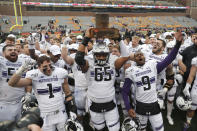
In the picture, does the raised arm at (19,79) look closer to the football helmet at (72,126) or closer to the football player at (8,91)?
the football player at (8,91)

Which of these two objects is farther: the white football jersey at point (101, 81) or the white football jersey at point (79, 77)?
the white football jersey at point (79, 77)

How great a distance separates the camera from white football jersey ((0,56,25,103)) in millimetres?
3127

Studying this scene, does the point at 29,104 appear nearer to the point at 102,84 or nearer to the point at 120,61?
the point at 102,84

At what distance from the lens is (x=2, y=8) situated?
35938mm

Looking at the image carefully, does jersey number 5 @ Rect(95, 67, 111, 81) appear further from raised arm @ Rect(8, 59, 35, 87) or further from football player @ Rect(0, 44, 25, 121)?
football player @ Rect(0, 44, 25, 121)

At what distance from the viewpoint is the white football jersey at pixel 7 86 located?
3127 mm

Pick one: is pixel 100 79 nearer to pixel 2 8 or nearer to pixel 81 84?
pixel 81 84

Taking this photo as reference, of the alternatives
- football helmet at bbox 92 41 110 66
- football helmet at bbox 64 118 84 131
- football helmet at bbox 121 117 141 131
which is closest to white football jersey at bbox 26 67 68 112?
football helmet at bbox 64 118 84 131

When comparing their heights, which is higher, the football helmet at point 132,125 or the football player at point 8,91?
the football player at point 8,91

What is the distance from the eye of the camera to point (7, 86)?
10.3 ft

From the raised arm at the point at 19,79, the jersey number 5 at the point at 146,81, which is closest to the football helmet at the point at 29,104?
the raised arm at the point at 19,79

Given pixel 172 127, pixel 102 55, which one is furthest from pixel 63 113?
pixel 172 127

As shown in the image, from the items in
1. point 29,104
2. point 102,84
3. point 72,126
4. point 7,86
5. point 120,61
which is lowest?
point 72,126

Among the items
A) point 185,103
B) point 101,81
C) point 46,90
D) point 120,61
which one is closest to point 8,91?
point 46,90
